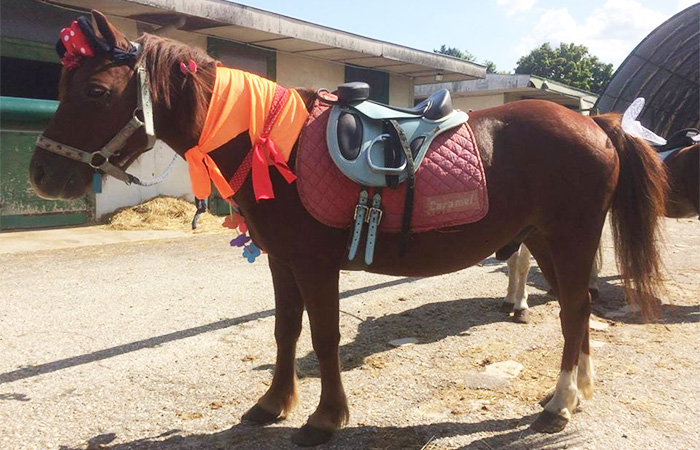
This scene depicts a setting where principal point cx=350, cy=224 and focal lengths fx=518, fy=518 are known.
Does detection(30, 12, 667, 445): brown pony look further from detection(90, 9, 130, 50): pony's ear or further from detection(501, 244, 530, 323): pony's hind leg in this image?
detection(501, 244, 530, 323): pony's hind leg

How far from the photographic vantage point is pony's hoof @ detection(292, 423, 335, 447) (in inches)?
103

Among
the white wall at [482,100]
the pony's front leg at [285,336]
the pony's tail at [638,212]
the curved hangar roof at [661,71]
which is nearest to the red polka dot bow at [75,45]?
the pony's front leg at [285,336]

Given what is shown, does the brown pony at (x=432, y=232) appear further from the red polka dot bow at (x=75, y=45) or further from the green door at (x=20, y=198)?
the green door at (x=20, y=198)

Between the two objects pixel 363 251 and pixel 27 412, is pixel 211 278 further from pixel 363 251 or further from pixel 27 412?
pixel 363 251

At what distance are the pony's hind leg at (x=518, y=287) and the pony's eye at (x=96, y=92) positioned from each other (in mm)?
3656

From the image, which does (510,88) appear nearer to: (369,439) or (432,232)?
(432,232)

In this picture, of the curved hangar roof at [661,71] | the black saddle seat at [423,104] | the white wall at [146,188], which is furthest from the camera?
the curved hangar roof at [661,71]

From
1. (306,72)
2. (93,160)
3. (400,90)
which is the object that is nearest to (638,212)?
(93,160)

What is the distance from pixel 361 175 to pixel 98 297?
3.86 metres

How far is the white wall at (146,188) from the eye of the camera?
10.2 metres

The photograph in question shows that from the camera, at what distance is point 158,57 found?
2420 mm

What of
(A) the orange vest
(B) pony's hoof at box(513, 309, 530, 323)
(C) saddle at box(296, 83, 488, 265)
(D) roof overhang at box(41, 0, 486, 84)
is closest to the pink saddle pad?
(C) saddle at box(296, 83, 488, 265)

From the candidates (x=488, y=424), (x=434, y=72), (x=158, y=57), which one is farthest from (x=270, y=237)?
(x=434, y=72)

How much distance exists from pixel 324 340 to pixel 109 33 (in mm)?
1759
